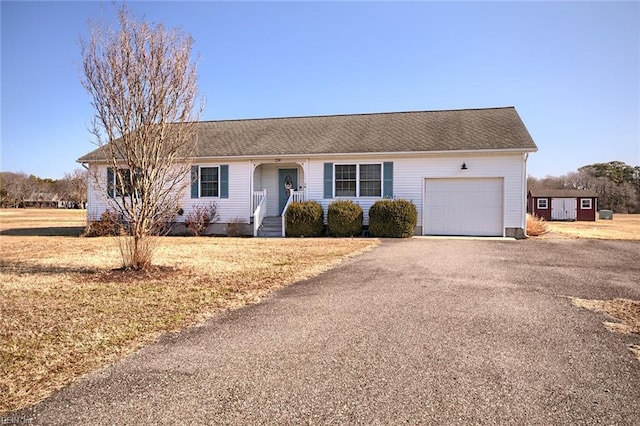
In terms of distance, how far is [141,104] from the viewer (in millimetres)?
6875

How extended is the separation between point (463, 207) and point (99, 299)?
13.1 meters

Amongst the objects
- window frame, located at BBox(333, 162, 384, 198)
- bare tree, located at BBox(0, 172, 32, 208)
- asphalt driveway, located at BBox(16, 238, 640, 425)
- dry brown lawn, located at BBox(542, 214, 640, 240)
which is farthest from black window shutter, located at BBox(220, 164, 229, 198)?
bare tree, located at BBox(0, 172, 32, 208)

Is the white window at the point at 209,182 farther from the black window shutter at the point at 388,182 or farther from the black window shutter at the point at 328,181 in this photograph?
the black window shutter at the point at 388,182

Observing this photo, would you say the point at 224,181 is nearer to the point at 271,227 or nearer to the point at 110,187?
the point at 271,227

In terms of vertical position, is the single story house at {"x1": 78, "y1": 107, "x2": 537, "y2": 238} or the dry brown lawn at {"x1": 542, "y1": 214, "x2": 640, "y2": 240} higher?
the single story house at {"x1": 78, "y1": 107, "x2": 537, "y2": 238}

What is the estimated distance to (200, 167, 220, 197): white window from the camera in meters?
17.0

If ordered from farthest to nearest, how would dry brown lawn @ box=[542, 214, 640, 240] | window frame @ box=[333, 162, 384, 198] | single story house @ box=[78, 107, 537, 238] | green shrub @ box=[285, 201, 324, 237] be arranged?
dry brown lawn @ box=[542, 214, 640, 240], window frame @ box=[333, 162, 384, 198], green shrub @ box=[285, 201, 324, 237], single story house @ box=[78, 107, 537, 238]

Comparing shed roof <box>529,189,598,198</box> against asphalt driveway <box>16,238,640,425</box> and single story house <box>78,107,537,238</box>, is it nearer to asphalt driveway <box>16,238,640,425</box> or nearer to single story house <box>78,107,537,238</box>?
single story house <box>78,107,537,238</box>

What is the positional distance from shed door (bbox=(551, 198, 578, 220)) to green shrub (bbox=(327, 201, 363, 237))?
29.4m

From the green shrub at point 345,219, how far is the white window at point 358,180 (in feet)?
3.15

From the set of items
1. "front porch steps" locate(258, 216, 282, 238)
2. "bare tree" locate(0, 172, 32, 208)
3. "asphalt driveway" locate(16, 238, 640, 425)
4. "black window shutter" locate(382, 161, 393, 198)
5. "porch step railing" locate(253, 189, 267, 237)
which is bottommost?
"asphalt driveway" locate(16, 238, 640, 425)

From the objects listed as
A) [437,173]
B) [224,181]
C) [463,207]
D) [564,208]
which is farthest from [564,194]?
[224,181]

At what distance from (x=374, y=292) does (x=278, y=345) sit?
2.51m

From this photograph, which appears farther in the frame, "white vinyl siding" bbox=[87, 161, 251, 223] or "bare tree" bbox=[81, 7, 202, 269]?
"white vinyl siding" bbox=[87, 161, 251, 223]
